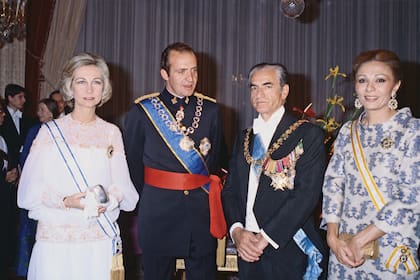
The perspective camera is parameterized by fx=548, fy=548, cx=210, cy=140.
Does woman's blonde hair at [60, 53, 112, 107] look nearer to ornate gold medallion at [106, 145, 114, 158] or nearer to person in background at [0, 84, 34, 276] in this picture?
ornate gold medallion at [106, 145, 114, 158]

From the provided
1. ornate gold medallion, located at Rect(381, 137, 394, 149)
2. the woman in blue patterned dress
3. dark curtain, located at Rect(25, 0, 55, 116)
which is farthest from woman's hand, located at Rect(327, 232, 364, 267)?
dark curtain, located at Rect(25, 0, 55, 116)

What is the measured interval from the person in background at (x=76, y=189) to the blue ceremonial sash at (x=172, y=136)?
1.21 ft

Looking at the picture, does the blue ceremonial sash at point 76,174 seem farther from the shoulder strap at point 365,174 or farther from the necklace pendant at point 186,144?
the shoulder strap at point 365,174

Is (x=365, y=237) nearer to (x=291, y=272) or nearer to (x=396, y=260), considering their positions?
(x=396, y=260)

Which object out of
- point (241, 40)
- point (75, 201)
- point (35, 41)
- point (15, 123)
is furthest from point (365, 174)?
point (241, 40)

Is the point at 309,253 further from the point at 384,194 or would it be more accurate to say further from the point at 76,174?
the point at 76,174

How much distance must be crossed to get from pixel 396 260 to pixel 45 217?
1.32 meters

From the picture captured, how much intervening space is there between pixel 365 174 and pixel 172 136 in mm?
922

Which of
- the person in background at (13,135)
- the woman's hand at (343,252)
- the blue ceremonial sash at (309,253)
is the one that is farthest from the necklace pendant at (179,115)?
the person in background at (13,135)

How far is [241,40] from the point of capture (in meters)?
7.35

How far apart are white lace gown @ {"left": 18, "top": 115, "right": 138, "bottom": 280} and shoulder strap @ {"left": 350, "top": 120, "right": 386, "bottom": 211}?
954 mm

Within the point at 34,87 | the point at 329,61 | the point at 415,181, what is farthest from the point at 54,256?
the point at 329,61

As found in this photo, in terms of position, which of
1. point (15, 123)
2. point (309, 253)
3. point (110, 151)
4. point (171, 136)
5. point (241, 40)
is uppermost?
point (241, 40)

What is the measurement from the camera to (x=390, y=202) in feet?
6.48
